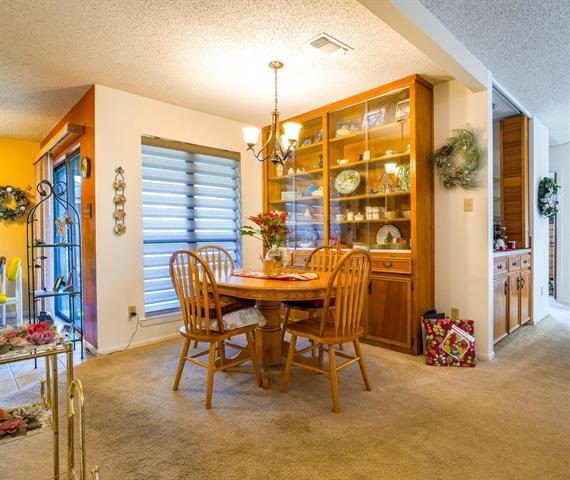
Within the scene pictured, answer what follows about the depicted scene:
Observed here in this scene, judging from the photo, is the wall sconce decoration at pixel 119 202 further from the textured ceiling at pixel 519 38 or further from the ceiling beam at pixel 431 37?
the textured ceiling at pixel 519 38

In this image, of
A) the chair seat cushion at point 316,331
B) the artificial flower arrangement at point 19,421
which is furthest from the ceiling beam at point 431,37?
the artificial flower arrangement at point 19,421

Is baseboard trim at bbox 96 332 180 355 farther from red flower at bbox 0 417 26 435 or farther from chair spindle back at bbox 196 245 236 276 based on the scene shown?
red flower at bbox 0 417 26 435

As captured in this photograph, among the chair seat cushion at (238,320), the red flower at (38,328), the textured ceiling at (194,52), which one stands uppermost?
the textured ceiling at (194,52)

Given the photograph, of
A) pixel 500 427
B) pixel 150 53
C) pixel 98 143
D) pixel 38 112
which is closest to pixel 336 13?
pixel 150 53

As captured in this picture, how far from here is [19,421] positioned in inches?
51.6

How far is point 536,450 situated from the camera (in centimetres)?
169

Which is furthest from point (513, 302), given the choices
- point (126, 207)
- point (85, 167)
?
point (85, 167)

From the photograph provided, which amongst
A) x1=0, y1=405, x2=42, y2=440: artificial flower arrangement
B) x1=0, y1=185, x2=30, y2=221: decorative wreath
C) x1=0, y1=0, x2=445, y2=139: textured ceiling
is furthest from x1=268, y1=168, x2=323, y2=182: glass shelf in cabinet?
x1=0, y1=185, x2=30, y2=221: decorative wreath

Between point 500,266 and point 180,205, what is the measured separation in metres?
3.25

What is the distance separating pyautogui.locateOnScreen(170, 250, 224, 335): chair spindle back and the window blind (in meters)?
1.44

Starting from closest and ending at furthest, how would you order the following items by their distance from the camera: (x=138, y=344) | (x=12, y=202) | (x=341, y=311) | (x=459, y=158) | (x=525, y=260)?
(x=341, y=311) < (x=459, y=158) < (x=138, y=344) < (x=525, y=260) < (x=12, y=202)

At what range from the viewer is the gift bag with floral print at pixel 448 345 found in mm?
2742

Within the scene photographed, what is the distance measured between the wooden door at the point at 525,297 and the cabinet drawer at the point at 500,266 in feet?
1.74

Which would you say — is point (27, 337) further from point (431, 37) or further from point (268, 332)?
point (431, 37)
